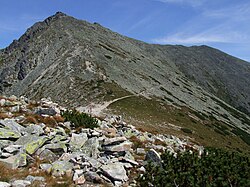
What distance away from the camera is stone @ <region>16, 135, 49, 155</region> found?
648 inches

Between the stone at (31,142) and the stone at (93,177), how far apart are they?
4.11 m

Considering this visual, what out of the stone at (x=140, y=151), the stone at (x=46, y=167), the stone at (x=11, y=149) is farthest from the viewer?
the stone at (x=140, y=151)

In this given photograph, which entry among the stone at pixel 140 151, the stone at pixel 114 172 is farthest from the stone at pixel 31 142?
the stone at pixel 140 151

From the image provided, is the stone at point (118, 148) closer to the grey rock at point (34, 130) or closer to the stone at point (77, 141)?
the stone at point (77, 141)

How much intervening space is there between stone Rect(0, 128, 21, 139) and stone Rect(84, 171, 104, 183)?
5.94 meters

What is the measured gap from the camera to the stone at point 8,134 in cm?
1714

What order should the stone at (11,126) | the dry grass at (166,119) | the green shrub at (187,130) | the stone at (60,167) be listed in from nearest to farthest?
the stone at (60,167), the stone at (11,126), the dry grass at (166,119), the green shrub at (187,130)

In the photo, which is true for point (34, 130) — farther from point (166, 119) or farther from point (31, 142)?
point (166, 119)

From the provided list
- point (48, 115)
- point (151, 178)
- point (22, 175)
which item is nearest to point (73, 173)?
point (22, 175)

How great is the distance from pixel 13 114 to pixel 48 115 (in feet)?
9.55

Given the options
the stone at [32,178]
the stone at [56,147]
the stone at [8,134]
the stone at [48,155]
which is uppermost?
the stone at [8,134]

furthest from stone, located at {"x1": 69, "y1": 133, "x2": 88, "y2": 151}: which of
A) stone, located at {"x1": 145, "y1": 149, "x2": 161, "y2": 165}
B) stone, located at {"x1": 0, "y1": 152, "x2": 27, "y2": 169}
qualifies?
stone, located at {"x1": 145, "y1": 149, "x2": 161, "y2": 165}

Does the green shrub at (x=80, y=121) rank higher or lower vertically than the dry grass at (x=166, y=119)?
higher

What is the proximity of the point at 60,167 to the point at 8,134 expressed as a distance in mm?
4787
